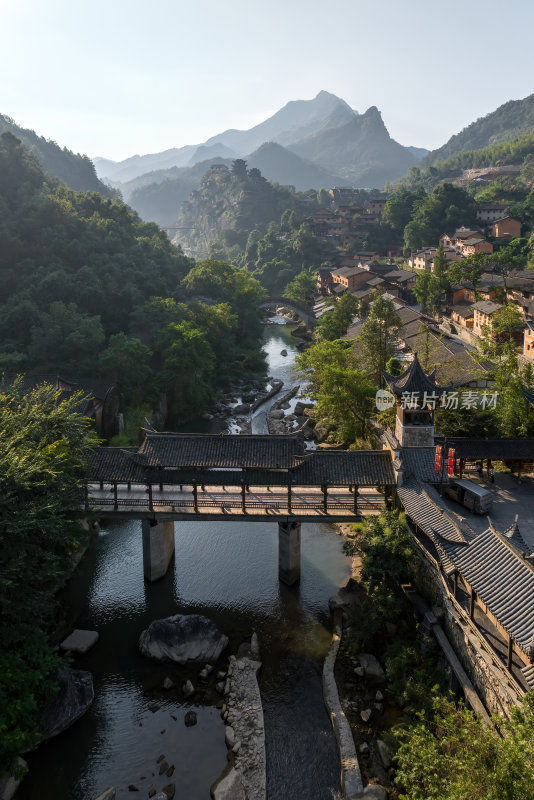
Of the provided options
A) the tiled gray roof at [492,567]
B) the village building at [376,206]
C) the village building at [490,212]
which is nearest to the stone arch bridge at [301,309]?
the village building at [490,212]

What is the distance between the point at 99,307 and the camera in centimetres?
5334

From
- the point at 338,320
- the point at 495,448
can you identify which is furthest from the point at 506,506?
the point at 338,320

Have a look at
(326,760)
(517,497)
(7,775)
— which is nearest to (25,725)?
→ (7,775)

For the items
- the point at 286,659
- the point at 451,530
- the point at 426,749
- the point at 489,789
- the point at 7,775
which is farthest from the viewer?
the point at 286,659

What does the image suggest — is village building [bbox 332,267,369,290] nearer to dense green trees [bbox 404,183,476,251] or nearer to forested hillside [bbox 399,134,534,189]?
dense green trees [bbox 404,183,476,251]

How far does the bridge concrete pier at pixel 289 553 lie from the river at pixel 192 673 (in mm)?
558

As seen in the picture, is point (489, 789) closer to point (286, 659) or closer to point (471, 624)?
point (471, 624)

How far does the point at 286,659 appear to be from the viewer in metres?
21.3

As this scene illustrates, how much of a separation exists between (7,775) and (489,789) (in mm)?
14158

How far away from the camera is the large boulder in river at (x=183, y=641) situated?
21172mm

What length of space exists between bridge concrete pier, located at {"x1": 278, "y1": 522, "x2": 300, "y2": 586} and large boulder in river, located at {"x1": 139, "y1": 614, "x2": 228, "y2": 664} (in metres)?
4.68

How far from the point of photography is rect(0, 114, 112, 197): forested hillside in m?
103

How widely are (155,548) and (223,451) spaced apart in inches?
230

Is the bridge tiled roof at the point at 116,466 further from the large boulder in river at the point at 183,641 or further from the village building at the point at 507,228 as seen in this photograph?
the village building at the point at 507,228
